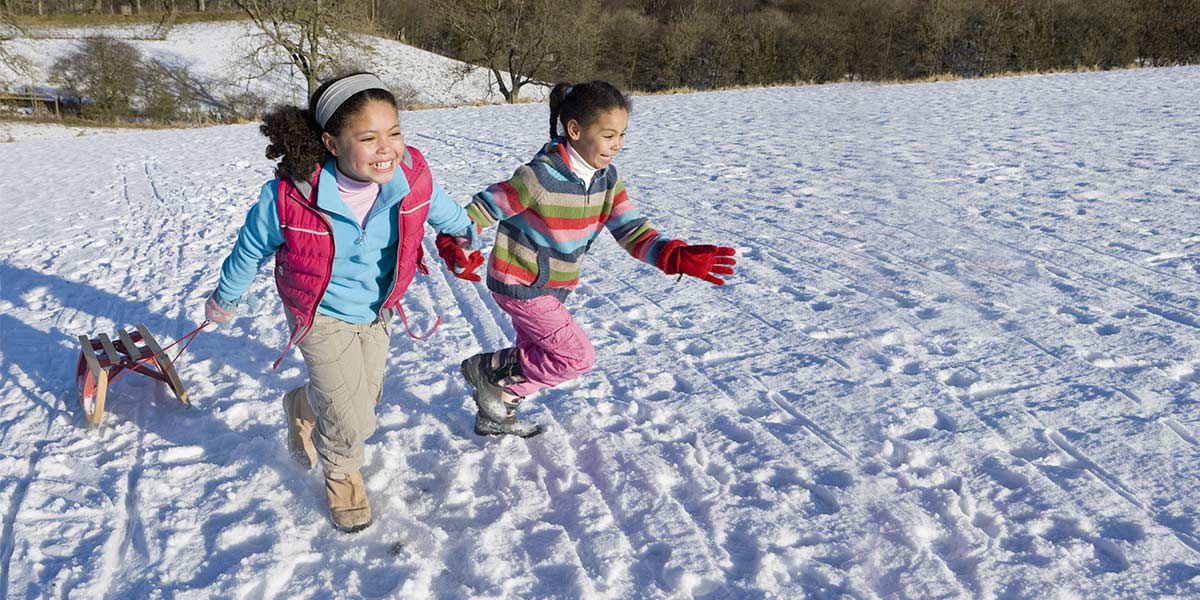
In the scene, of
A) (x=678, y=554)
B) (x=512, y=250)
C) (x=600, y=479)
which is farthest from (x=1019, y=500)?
(x=512, y=250)

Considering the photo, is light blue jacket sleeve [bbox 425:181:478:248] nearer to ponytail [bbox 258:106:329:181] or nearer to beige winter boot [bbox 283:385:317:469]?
ponytail [bbox 258:106:329:181]

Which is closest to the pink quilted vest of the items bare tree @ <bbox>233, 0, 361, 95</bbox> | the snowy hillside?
bare tree @ <bbox>233, 0, 361, 95</bbox>

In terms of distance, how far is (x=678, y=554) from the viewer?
2.67 metres

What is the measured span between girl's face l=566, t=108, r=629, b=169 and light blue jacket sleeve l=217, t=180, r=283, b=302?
1013mm

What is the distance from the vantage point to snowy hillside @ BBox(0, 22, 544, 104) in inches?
1212

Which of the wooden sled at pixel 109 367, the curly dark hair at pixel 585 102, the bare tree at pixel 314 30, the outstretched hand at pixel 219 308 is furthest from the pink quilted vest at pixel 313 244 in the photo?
the bare tree at pixel 314 30

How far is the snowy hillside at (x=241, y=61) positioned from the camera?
30.8 meters

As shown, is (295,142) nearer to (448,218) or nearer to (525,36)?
(448,218)

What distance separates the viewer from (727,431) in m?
3.43

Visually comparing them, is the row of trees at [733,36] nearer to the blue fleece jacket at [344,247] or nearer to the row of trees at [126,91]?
the row of trees at [126,91]

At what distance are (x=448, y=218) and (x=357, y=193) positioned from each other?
422 mm

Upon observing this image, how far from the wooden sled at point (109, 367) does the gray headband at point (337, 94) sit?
1950mm

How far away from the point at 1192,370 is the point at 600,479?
107 inches

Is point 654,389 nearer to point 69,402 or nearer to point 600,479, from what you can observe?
point 600,479
